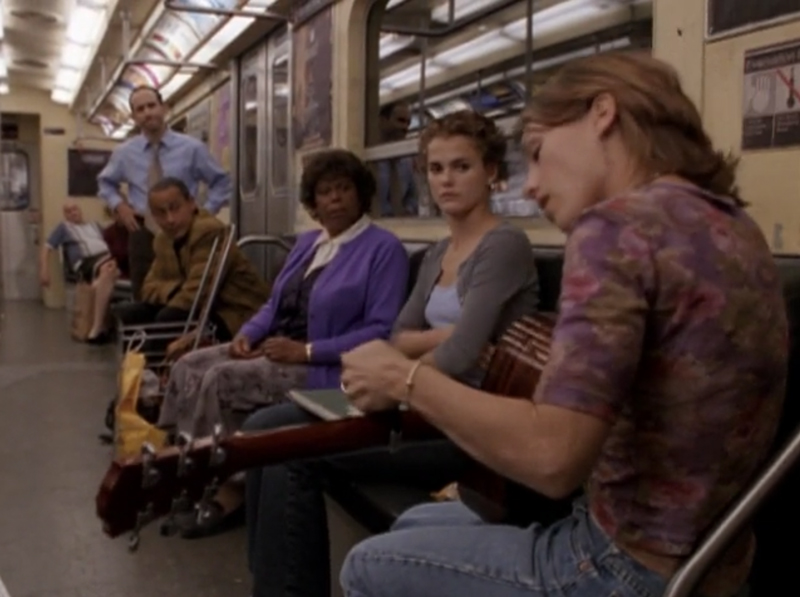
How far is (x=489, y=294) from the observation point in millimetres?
2361

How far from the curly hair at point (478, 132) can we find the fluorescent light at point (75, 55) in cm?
734

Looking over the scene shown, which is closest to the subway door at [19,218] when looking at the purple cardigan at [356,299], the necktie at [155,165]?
the necktie at [155,165]

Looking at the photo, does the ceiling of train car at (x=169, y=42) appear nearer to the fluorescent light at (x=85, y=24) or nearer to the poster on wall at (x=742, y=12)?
the fluorescent light at (x=85, y=24)

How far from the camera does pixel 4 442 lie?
483 cm

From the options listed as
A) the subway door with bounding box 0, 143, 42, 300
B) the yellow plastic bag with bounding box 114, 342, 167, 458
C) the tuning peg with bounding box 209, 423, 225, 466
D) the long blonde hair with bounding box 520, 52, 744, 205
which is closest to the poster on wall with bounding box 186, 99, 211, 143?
the yellow plastic bag with bounding box 114, 342, 167, 458

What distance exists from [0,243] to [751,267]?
13.6 m

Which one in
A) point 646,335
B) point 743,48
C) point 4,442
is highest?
point 743,48

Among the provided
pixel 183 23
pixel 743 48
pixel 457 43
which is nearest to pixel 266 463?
pixel 743 48

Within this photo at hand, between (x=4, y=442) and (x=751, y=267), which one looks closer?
(x=751, y=267)

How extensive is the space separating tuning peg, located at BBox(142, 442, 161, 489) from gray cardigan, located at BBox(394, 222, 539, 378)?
1.04 metres

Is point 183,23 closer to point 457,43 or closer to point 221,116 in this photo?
point 221,116

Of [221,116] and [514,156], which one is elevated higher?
[221,116]

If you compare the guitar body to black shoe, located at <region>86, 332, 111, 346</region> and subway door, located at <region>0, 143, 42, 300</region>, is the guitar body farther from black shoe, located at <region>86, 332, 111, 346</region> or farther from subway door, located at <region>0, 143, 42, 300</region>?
subway door, located at <region>0, 143, 42, 300</region>

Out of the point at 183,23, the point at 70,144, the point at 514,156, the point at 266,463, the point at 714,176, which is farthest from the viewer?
the point at 70,144
